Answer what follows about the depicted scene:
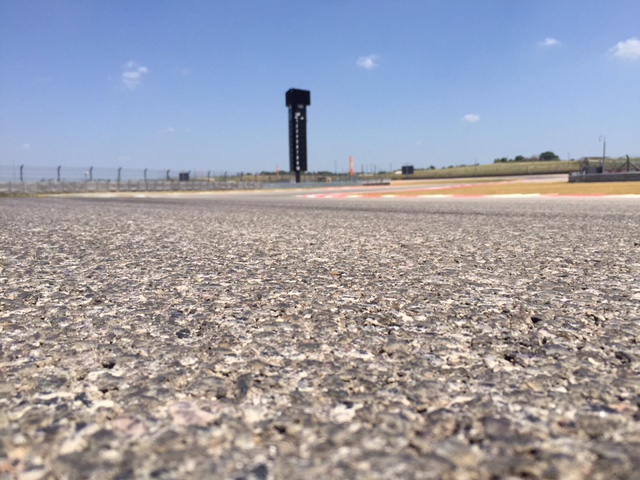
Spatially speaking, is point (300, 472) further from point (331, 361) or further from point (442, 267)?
point (442, 267)

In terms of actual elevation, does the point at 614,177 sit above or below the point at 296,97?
below

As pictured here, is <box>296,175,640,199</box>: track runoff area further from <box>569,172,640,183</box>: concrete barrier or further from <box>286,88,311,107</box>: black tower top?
<box>286,88,311,107</box>: black tower top

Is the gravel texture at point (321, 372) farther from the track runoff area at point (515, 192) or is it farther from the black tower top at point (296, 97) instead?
the black tower top at point (296, 97)

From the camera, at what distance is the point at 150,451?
0.85 metres

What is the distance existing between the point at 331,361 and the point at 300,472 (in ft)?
1.65

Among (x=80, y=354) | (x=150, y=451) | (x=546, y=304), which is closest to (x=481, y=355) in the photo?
(x=546, y=304)

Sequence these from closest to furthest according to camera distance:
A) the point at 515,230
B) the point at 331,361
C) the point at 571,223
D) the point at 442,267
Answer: the point at 331,361 → the point at 442,267 → the point at 515,230 → the point at 571,223

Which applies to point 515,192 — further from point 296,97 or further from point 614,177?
point 296,97

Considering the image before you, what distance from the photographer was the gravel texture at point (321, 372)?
32.7 inches

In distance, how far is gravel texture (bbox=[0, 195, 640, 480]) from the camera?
83cm

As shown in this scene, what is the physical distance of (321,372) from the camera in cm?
120

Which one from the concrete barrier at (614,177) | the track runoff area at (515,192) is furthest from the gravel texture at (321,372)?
the concrete barrier at (614,177)

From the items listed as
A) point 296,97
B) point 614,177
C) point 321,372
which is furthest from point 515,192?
point 296,97

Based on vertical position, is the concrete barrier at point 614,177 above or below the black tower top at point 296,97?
below
